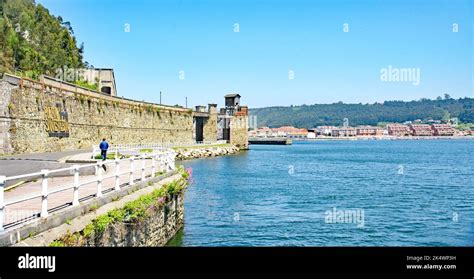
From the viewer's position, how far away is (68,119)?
4419 cm

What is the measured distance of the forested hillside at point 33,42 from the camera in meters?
65.4

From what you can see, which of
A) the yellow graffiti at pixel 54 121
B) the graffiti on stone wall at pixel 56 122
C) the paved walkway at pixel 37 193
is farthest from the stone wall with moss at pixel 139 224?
the graffiti on stone wall at pixel 56 122

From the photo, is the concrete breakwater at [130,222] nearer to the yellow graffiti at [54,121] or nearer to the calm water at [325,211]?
the calm water at [325,211]

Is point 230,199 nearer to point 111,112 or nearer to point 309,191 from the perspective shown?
point 309,191

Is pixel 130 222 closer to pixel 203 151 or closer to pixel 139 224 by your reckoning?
pixel 139 224

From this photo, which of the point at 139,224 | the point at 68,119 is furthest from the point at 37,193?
the point at 68,119

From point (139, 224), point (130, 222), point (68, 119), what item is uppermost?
point (68, 119)

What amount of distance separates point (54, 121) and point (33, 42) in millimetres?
46691

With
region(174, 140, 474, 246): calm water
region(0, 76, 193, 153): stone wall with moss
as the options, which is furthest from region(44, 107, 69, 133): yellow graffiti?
region(174, 140, 474, 246): calm water

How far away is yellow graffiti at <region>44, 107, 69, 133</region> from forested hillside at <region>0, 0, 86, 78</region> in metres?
15.4

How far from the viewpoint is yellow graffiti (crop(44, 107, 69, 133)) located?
37.9 meters

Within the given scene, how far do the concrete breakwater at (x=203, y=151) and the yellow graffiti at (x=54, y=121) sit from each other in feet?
92.5

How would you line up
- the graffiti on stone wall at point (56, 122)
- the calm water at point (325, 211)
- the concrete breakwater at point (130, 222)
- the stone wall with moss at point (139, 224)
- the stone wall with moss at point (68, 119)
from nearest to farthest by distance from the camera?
the concrete breakwater at point (130, 222)
the stone wall with moss at point (139, 224)
the calm water at point (325, 211)
the stone wall with moss at point (68, 119)
the graffiti on stone wall at point (56, 122)

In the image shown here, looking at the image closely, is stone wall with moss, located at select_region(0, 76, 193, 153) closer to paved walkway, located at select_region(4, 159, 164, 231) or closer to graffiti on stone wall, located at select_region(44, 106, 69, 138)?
graffiti on stone wall, located at select_region(44, 106, 69, 138)
